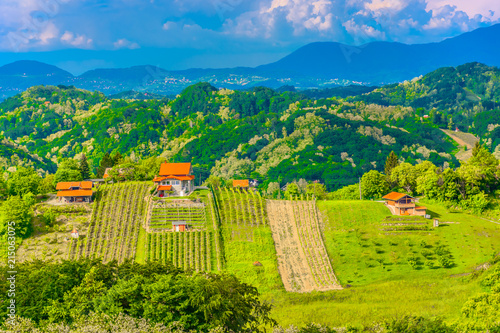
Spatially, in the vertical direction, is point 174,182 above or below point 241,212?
above

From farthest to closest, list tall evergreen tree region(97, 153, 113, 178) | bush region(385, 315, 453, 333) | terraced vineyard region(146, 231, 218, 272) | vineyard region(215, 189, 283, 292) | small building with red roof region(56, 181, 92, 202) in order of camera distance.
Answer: tall evergreen tree region(97, 153, 113, 178)
small building with red roof region(56, 181, 92, 202)
terraced vineyard region(146, 231, 218, 272)
vineyard region(215, 189, 283, 292)
bush region(385, 315, 453, 333)

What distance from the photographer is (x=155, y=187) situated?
7812 centimetres

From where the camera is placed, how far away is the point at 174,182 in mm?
77938

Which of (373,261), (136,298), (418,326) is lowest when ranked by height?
(373,261)

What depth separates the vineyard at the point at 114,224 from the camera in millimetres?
63000

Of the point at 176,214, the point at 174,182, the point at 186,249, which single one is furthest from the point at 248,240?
the point at 174,182

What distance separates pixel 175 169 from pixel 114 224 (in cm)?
1485

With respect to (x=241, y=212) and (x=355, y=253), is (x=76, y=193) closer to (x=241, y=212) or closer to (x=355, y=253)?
(x=241, y=212)

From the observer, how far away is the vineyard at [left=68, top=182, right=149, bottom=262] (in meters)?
63.0

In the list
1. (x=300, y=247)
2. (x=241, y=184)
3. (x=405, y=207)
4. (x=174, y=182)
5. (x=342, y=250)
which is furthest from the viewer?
(x=241, y=184)

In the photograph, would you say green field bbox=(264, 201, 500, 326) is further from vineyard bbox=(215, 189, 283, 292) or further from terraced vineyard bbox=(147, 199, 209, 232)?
terraced vineyard bbox=(147, 199, 209, 232)

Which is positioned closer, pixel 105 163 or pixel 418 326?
pixel 418 326

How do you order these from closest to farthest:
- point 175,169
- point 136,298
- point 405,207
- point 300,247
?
point 136,298, point 300,247, point 405,207, point 175,169

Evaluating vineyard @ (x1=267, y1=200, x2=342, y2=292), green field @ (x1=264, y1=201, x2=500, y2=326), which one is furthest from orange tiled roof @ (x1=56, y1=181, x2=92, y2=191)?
green field @ (x1=264, y1=201, x2=500, y2=326)
